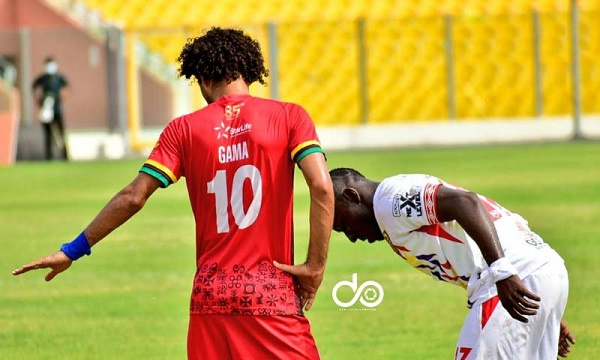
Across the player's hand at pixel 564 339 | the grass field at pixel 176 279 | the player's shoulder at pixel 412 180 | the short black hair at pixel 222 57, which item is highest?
the short black hair at pixel 222 57

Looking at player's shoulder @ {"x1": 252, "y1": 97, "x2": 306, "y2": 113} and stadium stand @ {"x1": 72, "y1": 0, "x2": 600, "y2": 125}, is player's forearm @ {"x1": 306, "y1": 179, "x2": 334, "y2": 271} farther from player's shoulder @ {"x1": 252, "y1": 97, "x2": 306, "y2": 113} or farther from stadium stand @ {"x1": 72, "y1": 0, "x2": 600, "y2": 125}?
stadium stand @ {"x1": 72, "y1": 0, "x2": 600, "y2": 125}

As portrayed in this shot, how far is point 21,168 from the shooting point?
1021 inches

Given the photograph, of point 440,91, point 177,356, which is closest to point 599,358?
point 177,356

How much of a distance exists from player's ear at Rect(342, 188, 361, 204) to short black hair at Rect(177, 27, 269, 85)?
2.13ft

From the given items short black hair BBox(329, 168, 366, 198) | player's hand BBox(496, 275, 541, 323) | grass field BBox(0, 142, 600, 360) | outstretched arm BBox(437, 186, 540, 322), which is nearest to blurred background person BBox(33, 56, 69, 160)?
grass field BBox(0, 142, 600, 360)

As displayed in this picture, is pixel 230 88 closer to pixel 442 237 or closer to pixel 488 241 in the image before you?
pixel 442 237

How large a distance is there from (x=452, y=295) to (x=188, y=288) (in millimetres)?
2187

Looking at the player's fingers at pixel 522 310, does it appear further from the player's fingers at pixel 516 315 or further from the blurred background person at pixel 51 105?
the blurred background person at pixel 51 105

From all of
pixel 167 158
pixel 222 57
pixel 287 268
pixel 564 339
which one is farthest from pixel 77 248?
pixel 564 339

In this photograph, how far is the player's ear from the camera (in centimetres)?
557

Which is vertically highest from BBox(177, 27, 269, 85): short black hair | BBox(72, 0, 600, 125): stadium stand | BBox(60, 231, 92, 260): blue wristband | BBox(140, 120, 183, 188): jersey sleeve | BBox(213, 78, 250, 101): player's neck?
BBox(72, 0, 600, 125): stadium stand

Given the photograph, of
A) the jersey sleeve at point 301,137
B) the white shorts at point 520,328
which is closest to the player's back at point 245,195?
the jersey sleeve at point 301,137

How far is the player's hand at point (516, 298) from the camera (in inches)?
200

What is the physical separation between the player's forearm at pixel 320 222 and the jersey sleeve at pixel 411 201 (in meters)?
0.38
